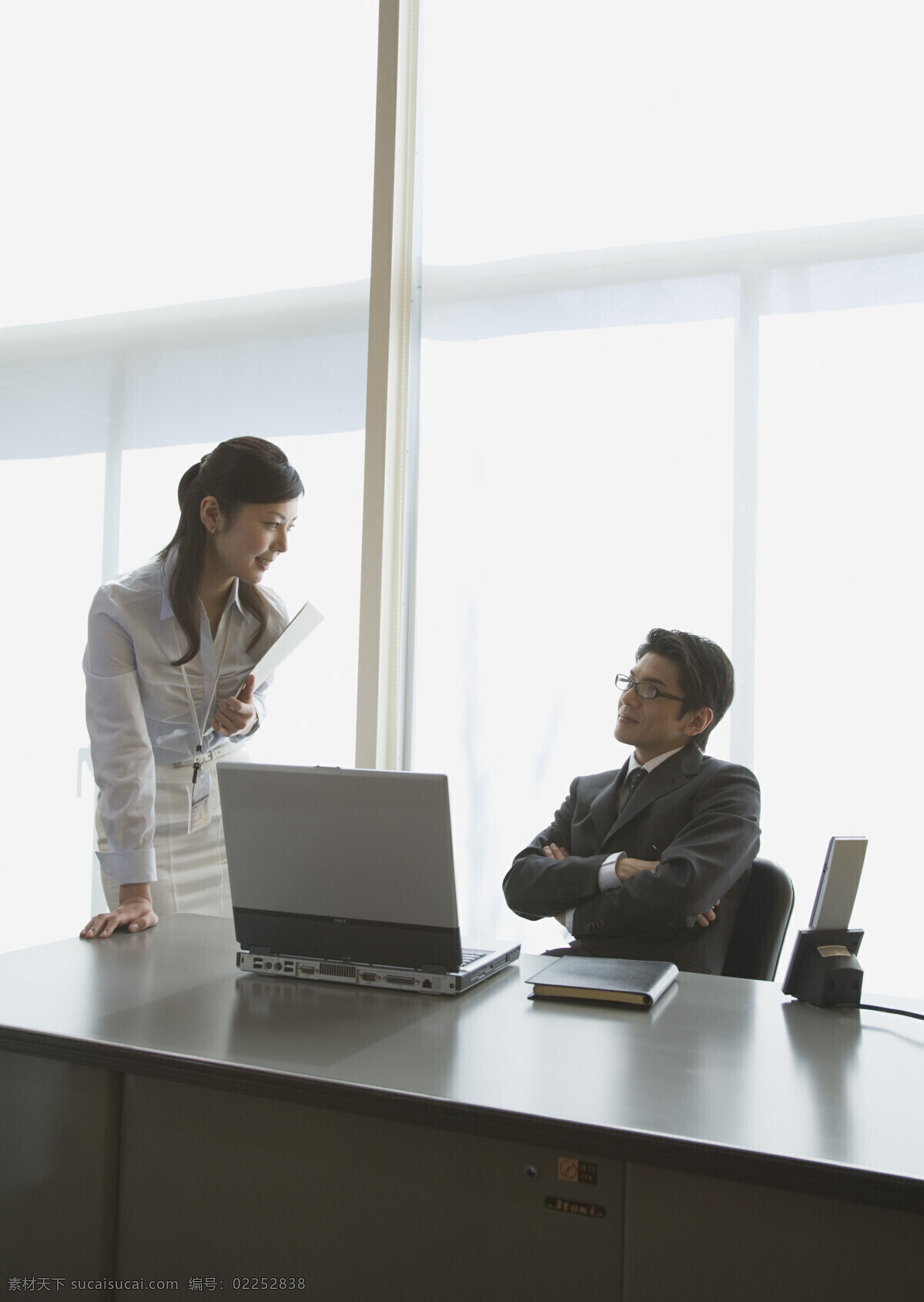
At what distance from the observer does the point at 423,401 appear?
128 inches

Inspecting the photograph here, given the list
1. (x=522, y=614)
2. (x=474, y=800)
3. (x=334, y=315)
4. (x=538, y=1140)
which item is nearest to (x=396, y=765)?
(x=474, y=800)

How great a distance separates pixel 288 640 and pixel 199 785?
0.38 meters

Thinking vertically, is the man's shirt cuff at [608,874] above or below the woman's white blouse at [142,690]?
below

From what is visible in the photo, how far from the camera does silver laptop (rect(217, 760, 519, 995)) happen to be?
1452 millimetres

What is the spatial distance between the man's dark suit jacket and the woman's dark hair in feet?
2.93

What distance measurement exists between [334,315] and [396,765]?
4.87 feet

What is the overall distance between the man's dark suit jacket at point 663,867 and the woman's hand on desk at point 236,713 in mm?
669

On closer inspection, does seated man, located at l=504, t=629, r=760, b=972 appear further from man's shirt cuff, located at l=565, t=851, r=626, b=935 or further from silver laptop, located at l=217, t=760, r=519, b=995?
silver laptop, located at l=217, t=760, r=519, b=995

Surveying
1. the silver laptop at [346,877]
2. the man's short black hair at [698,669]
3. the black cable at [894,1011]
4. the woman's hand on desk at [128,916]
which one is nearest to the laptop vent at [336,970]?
the silver laptop at [346,877]

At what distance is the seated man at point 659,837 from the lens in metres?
1.86

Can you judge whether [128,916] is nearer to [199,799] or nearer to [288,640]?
[199,799]

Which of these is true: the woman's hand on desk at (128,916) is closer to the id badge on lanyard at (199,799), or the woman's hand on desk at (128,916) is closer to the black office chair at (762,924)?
the id badge on lanyard at (199,799)

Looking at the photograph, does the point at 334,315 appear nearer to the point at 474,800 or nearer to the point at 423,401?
the point at 423,401

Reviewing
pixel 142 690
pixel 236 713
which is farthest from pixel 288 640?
pixel 142 690
